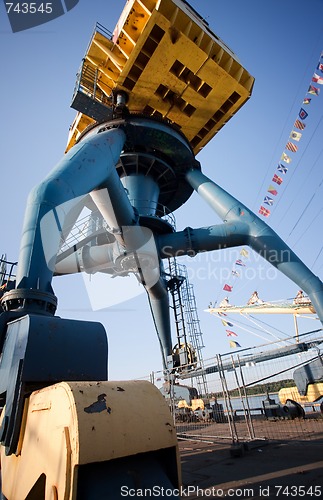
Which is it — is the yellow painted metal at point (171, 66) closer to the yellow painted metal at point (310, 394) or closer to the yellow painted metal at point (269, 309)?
the yellow painted metal at point (310, 394)

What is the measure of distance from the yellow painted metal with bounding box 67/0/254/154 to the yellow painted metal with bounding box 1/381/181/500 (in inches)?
475

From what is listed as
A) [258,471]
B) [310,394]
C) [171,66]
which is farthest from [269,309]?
[258,471]

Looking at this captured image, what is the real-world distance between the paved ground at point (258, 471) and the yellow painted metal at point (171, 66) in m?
11.9

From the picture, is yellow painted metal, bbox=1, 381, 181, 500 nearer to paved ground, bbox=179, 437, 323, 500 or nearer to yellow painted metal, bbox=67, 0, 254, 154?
paved ground, bbox=179, 437, 323, 500

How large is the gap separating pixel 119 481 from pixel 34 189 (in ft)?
14.7

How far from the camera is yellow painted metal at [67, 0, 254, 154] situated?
35.6 ft

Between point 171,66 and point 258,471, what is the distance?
1301 centimetres

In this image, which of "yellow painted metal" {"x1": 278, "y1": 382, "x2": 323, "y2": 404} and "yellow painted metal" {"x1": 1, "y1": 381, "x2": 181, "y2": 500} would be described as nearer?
"yellow painted metal" {"x1": 1, "y1": 381, "x2": 181, "y2": 500}

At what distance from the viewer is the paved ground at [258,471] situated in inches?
125

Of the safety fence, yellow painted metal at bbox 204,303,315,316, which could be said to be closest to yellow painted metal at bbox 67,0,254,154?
the safety fence

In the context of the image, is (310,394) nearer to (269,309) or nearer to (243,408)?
(243,408)

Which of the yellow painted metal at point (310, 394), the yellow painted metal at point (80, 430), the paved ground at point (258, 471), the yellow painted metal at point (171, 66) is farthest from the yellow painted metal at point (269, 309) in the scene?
the yellow painted metal at point (80, 430)

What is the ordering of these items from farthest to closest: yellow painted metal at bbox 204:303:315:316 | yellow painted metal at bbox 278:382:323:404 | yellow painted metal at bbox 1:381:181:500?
yellow painted metal at bbox 204:303:315:316 → yellow painted metal at bbox 278:382:323:404 → yellow painted metal at bbox 1:381:181:500

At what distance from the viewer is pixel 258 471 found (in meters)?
3.89
